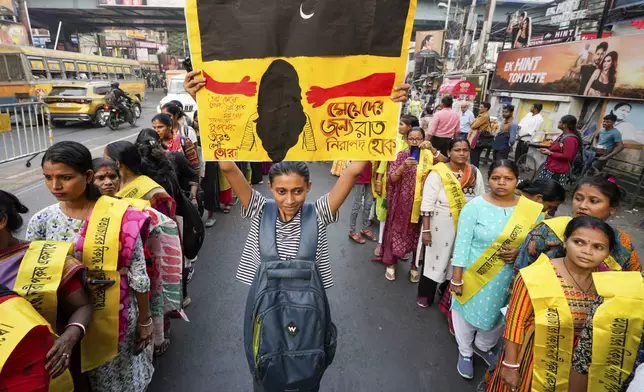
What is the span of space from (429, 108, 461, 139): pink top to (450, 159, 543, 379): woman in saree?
5.46 meters

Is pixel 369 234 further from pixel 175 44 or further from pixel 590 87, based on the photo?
pixel 175 44

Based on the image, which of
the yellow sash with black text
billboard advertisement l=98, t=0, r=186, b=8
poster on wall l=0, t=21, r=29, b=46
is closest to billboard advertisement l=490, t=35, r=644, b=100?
the yellow sash with black text

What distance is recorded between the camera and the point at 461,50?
21766 mm

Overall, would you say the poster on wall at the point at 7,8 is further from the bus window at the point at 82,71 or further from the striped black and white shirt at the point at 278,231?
the striped black and white shirt at the point at 278,231

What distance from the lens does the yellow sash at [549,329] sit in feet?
5.56

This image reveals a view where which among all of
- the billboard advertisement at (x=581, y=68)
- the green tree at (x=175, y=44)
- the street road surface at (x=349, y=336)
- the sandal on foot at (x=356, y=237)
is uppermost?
the green tree at (x=175, y=44)

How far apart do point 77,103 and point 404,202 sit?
13.2 m

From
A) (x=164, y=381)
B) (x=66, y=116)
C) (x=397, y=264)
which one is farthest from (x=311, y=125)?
(x=66, y=116)

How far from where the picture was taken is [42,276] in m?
1.43

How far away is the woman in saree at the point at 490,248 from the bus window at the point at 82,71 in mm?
20110

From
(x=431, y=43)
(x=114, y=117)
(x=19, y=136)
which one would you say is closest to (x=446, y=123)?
(x=19, y=136)

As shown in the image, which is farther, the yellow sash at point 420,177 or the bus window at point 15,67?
the bus window at point 15,67

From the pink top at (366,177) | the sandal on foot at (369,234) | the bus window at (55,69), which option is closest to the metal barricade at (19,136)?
the bus window at (55,69)

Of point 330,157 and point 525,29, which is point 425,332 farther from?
point 525,29
